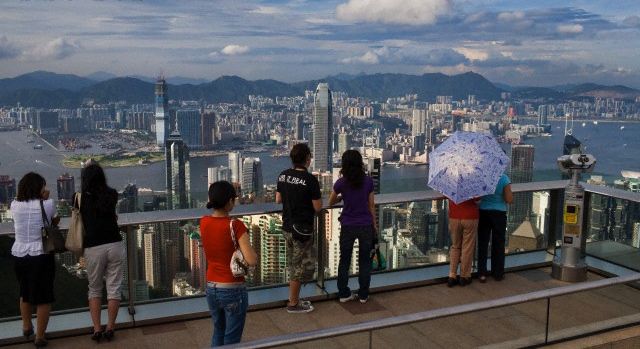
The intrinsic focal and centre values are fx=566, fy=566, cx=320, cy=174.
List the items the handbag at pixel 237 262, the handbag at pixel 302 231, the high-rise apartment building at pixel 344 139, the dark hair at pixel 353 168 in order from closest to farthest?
the handbag at pixel 237 262 < the handbag at pixel 302 231 < the dark hair at pixel 353 168 < the high-rise apartment building at pixel 344 139

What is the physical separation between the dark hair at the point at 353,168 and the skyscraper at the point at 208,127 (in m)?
48.2

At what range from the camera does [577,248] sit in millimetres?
6434

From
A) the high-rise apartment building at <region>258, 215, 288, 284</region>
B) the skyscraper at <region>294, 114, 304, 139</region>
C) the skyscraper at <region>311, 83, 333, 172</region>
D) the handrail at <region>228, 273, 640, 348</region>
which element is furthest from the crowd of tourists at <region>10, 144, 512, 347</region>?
the skyscraper at <region>294, 114, 304, 139</region>

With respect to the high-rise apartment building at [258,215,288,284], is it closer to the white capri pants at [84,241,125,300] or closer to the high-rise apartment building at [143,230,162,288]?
the high-rise apartment building at [143,230,162,288]

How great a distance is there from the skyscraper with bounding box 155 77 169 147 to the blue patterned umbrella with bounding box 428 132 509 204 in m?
45.9

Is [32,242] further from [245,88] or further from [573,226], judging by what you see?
[245,88]

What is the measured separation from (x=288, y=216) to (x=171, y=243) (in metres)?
1.06

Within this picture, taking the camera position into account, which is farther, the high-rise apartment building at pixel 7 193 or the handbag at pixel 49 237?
the high-rise apartment building at pixel 7 193

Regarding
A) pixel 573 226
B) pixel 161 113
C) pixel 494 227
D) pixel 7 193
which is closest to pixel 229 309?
pixel 494 227

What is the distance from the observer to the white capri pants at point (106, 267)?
4348 millimetres

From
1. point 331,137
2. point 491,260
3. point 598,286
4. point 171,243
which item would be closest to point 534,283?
point 491,260

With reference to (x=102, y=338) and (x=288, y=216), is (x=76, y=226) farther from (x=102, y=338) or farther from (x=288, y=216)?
(x=288, y=216)

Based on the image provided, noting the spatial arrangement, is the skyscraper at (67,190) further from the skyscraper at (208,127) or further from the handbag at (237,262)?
the skyscraper at (208,127)

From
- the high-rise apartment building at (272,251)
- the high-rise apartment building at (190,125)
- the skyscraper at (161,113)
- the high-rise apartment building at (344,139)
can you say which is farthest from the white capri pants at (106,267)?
the high-rise apartment building at (190,125)
